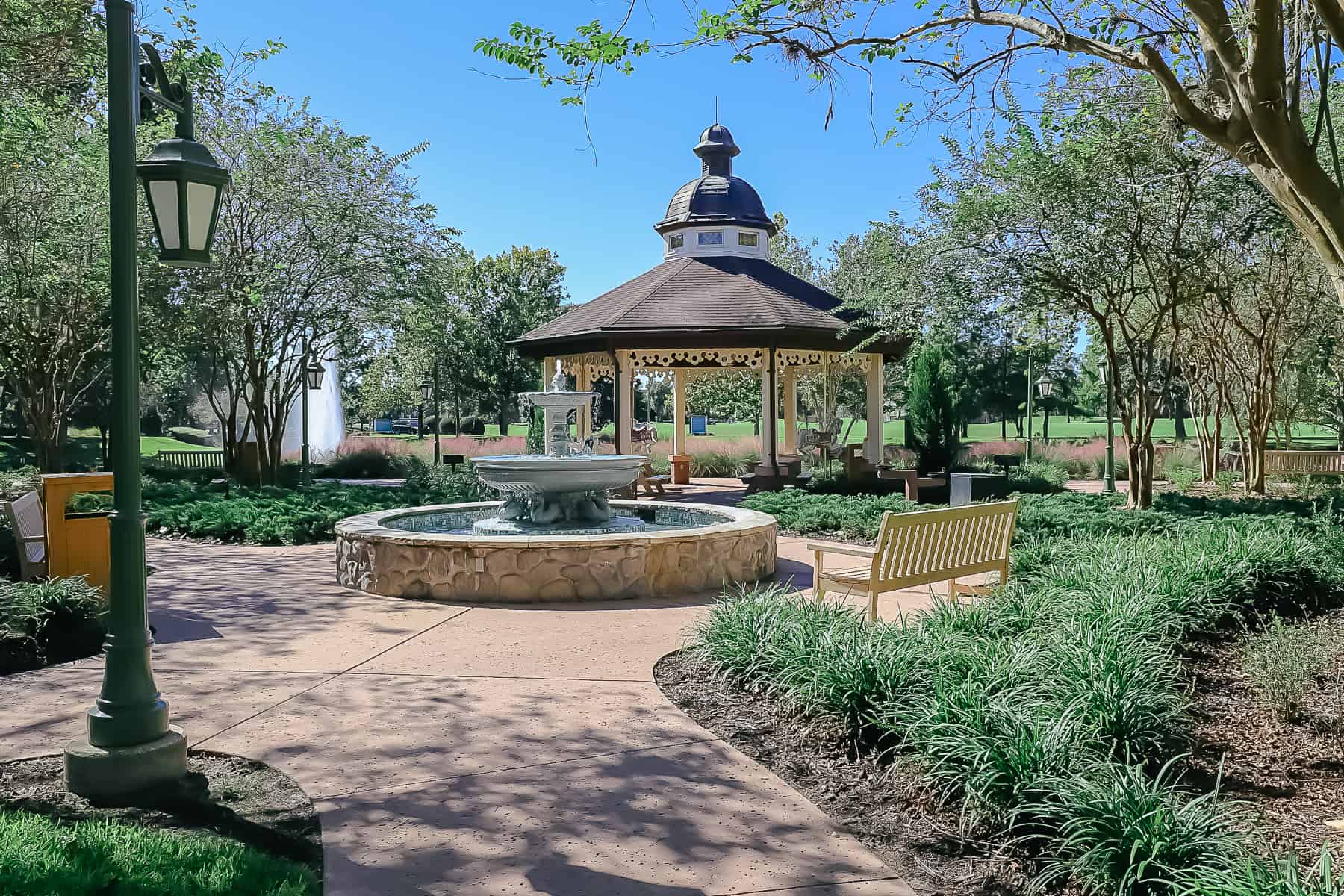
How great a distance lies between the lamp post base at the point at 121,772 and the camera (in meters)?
3.89

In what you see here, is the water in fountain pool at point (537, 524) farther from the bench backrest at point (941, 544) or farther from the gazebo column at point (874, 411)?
the gazebo column at point (874, 411)

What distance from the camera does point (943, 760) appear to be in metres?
3.71

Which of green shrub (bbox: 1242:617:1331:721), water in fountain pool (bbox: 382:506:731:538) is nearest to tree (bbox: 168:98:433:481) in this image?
water in fountain pool (bbox: 382:506:731:538)

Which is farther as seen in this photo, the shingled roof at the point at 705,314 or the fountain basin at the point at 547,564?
the shingled roof at the point at 705,314

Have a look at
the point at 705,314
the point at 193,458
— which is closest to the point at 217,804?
the point at 705,314

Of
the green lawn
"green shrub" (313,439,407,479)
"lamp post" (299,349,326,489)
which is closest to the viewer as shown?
"lamp post" (299,349,326,489)

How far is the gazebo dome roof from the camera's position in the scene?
2289cm

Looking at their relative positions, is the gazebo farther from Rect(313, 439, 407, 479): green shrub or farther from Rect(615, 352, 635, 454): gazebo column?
Rect(313, 439, 407, 479): green shrub

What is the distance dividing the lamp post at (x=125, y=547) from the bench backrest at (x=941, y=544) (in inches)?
166

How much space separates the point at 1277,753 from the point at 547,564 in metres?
5.17

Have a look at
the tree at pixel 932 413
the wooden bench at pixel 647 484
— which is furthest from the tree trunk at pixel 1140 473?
the wooden bench at pixel 647 484

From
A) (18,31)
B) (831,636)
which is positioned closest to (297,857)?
(831,636)

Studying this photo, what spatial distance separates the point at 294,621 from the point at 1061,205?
413 inches

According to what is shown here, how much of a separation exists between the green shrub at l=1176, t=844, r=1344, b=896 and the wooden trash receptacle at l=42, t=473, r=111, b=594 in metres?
7.16
